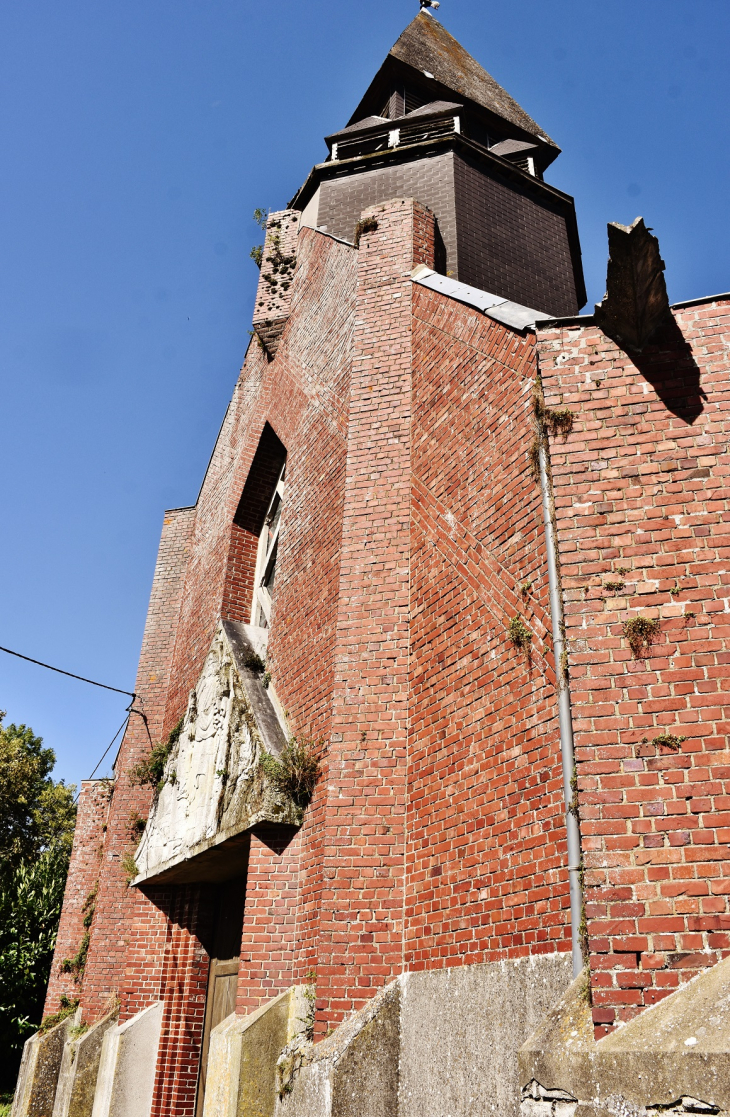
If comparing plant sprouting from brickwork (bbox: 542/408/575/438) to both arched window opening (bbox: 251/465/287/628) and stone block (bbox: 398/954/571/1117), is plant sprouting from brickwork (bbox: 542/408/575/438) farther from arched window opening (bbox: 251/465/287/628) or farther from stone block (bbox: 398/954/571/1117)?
arched window opening (bbox: 251/465/287/628)

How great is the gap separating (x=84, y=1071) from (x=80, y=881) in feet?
11.9

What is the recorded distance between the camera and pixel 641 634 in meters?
5.21

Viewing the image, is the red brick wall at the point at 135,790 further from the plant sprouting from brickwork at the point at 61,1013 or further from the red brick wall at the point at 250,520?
the red brick wall at the point at 250,520

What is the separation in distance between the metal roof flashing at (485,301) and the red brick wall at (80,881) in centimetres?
1023

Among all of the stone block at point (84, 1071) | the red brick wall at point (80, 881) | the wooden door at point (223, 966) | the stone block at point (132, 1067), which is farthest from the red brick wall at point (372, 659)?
the red brick wall at point (80, 881)

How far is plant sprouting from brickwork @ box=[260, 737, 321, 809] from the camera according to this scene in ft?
26.7

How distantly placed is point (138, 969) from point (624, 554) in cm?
889

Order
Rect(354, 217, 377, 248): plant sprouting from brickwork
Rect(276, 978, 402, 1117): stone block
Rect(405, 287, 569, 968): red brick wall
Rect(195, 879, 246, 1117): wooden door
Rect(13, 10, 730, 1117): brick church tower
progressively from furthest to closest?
1. Rect(195, 879, 246, 1117): wooden door
2. Rect(354, 217, 377, 248): plant sprouting from brickwork
3. Rect(276, 978, 402, 1117): stone block
4. Rect(405, 287, 569, 968): red brick wall
5. Rect(13, 10, 730, 1117): brick church tower

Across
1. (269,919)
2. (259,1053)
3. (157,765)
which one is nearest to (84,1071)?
(157,765)

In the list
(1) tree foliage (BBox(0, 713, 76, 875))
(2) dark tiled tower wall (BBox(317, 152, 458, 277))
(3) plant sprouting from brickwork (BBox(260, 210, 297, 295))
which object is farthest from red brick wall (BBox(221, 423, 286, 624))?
(1) tree foliage (BBox(0, 713, 76, 875))

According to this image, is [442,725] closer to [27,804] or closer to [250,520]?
[250,520]

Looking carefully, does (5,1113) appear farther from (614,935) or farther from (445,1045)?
(614,935)

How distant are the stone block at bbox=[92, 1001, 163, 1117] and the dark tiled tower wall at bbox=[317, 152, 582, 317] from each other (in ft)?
32.7

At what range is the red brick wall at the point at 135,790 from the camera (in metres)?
12.3
